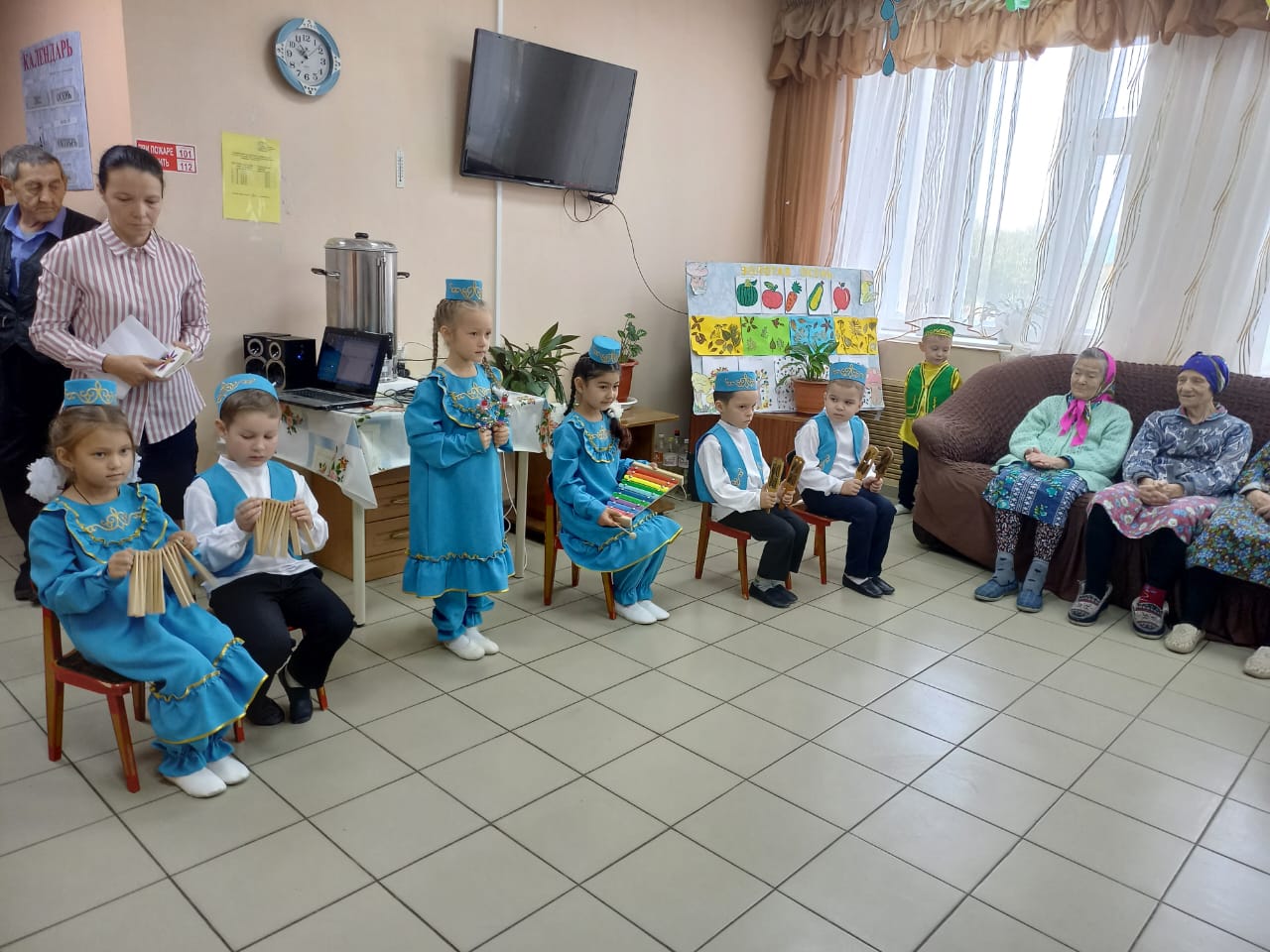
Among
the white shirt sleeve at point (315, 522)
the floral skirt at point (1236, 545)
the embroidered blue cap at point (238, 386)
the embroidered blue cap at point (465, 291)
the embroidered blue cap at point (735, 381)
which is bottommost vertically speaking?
the floral skirt at point (1236, 545)

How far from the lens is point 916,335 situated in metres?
5.23

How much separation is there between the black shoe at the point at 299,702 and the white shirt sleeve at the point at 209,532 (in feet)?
1.43

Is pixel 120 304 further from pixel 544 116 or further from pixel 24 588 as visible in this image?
pixel 544 116

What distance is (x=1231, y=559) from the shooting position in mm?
3188

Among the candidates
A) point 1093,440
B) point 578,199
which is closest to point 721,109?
point 578,199

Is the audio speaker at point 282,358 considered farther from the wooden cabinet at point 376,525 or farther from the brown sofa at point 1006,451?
the brown sofa at point 1006,451

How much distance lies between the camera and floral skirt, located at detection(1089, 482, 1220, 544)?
333 centimetres

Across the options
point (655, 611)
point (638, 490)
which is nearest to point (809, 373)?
point (638, 490)

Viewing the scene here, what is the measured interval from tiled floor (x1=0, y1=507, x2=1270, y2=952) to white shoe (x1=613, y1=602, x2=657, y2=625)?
98mm

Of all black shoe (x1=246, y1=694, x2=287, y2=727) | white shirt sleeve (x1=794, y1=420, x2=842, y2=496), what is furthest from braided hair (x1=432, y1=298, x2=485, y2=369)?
white shirt sleeve (x1=794, y1=420, x2=842, y2=496)

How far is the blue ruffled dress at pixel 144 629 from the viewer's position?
190 cm

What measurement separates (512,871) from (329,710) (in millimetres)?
893

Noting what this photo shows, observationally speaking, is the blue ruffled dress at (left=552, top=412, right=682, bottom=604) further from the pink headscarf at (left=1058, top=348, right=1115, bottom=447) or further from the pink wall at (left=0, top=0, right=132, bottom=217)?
the pink headscarf at (left=1058, top=348, right=1115, bottom=447)

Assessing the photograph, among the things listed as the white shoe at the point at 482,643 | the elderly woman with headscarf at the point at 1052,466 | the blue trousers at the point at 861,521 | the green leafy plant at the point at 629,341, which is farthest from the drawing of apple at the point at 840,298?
the white shoe at the point at 482,643
